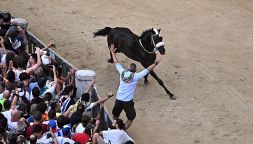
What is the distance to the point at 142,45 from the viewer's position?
478 inches

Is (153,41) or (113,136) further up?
(153,41)

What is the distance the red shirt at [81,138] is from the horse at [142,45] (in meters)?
3.93

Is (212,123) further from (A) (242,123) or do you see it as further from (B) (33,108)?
(B) (33,108)

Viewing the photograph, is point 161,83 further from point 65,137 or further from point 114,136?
point 65,137

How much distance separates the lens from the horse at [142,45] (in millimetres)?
11930

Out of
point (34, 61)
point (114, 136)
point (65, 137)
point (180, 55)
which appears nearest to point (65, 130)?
point (65, 137)

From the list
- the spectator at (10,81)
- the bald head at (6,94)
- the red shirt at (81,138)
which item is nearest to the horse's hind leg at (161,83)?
the spectator at (10,81)

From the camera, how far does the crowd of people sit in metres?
8.26

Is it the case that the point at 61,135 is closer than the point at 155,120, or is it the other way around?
the point at 61,135

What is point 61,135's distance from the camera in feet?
27.3

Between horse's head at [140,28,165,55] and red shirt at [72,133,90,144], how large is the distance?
3929 mm

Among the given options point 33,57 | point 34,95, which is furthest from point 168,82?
point 34,95

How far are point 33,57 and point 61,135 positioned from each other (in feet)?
8.63

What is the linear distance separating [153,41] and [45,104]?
386 centimetres
